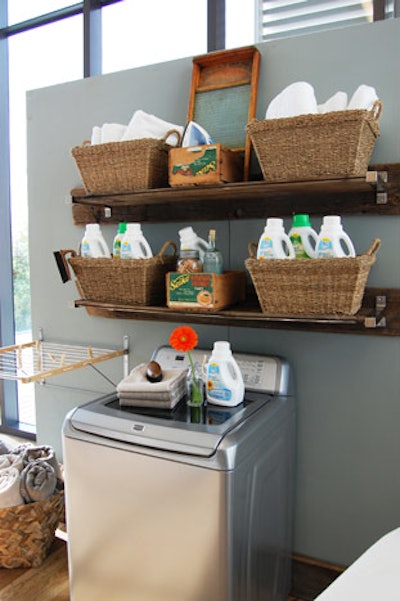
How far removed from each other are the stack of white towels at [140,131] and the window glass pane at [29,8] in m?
1.44

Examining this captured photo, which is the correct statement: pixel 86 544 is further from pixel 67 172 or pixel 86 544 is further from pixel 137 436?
pixel 67 172

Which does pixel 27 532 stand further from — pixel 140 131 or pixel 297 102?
pixel 297 102

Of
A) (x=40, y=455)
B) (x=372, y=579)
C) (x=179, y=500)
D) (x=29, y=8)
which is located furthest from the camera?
(x=29, y=8)

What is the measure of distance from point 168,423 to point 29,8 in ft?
9.10

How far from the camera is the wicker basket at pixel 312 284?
58.0 inches

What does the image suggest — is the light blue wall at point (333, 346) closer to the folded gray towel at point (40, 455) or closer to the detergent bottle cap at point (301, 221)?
the detergent bottle cap at point (301, 221)

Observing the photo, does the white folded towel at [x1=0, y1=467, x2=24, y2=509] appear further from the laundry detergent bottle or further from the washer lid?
the laundry detergent bottle

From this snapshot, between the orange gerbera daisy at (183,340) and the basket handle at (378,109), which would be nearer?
the basket handle at (378,109)

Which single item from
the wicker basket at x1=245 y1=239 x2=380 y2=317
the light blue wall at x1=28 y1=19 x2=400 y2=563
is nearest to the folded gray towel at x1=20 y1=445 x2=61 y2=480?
the light blue wall at x1=28 y1=19 x2=400 y2=563

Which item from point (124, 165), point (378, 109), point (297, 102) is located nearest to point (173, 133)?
point (124, 165)

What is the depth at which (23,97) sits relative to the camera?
3.12m

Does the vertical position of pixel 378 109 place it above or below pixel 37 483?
above

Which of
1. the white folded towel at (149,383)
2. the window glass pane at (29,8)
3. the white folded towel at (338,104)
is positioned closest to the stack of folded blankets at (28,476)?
the white folded towel at (149,383)

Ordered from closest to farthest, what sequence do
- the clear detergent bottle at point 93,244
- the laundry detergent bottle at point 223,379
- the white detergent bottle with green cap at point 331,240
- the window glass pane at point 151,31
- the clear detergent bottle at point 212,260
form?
1. the white detergent bottle with green cap at point 331,240
2. the laundry detergent bottle at point 223,379
3. the clear detergent bottle at point 212,260
4. the clear detergent bottle at point 93,244
5. the window glass pane at point 151,31
